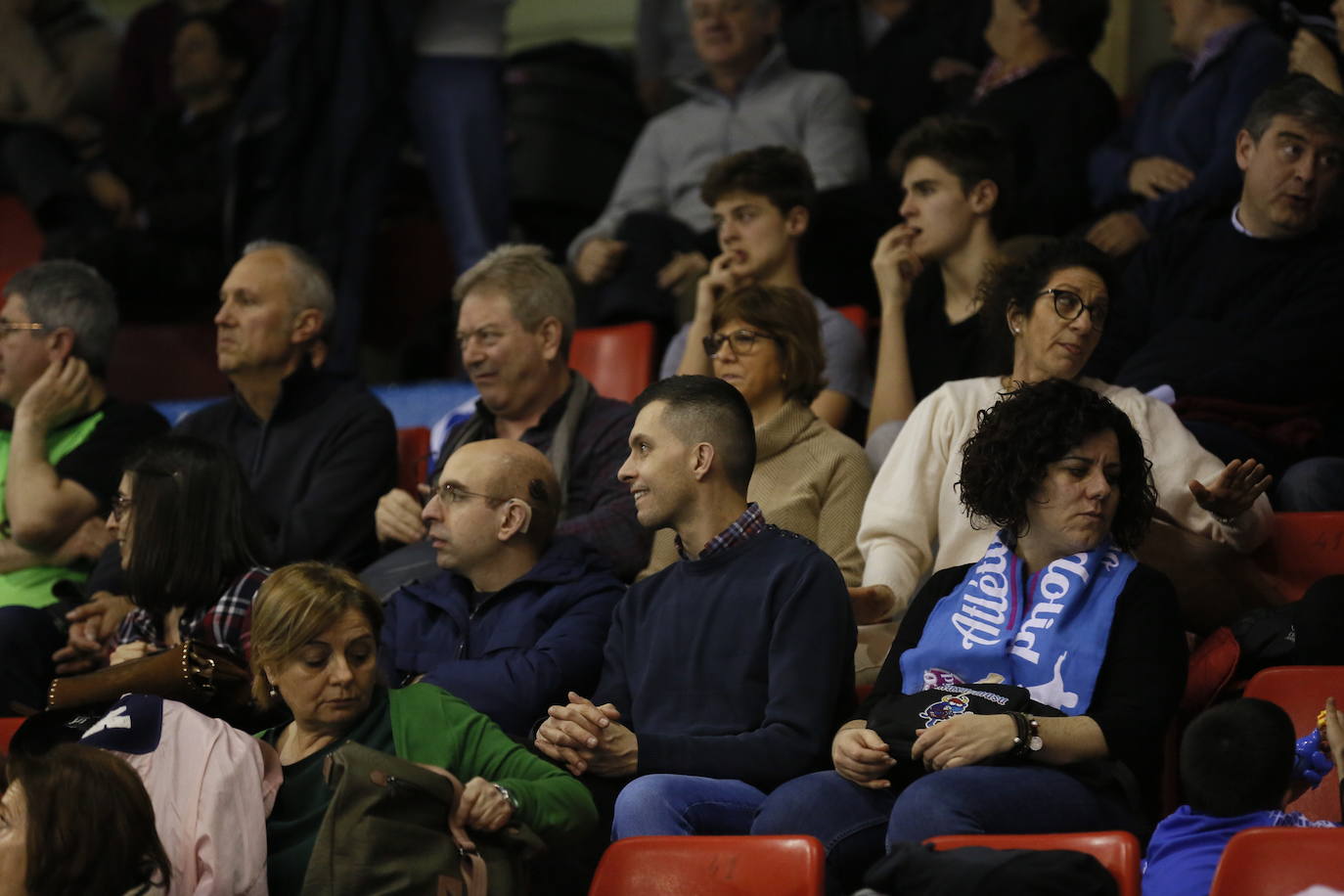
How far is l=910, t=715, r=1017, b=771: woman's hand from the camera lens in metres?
2.74

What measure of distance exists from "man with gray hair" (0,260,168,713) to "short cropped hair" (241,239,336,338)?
424 mm

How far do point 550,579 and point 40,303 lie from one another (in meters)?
1.72

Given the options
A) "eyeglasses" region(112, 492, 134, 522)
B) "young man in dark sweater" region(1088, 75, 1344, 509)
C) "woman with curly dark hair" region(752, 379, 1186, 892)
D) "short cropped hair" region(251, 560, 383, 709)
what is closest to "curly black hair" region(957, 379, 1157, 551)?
"woman with curly dark hair" region(752, 379, 1186, 892)

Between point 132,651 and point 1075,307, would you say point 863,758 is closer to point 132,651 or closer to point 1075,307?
point 1075,307

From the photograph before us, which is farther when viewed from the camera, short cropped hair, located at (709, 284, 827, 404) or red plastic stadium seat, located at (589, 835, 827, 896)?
short cropped hair, located at (709, 284, 827, 404)

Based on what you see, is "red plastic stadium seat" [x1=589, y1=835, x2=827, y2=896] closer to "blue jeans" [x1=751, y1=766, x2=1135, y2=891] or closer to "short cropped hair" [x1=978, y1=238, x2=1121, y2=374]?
"blue jeans" [x1=751, y1=766, x2=1135, y2=891]

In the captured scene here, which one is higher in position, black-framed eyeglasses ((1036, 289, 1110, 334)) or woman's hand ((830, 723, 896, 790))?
black-framed eyeglasses ((1036, 289, 1110, 334))

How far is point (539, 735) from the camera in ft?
9.79

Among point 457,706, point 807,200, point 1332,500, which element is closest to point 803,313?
point 807,200

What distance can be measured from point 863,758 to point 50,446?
240 centimetres

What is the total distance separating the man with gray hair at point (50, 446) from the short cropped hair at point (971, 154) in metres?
1.91

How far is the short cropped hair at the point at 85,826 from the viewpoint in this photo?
97.4 inches

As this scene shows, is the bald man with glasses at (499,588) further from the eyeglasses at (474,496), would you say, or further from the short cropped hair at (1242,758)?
the short cropped hair at (1242,758)

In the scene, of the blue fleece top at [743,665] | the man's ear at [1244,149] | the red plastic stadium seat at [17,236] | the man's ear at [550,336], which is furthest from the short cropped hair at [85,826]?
the red plastic stadium seat at [17,236]
